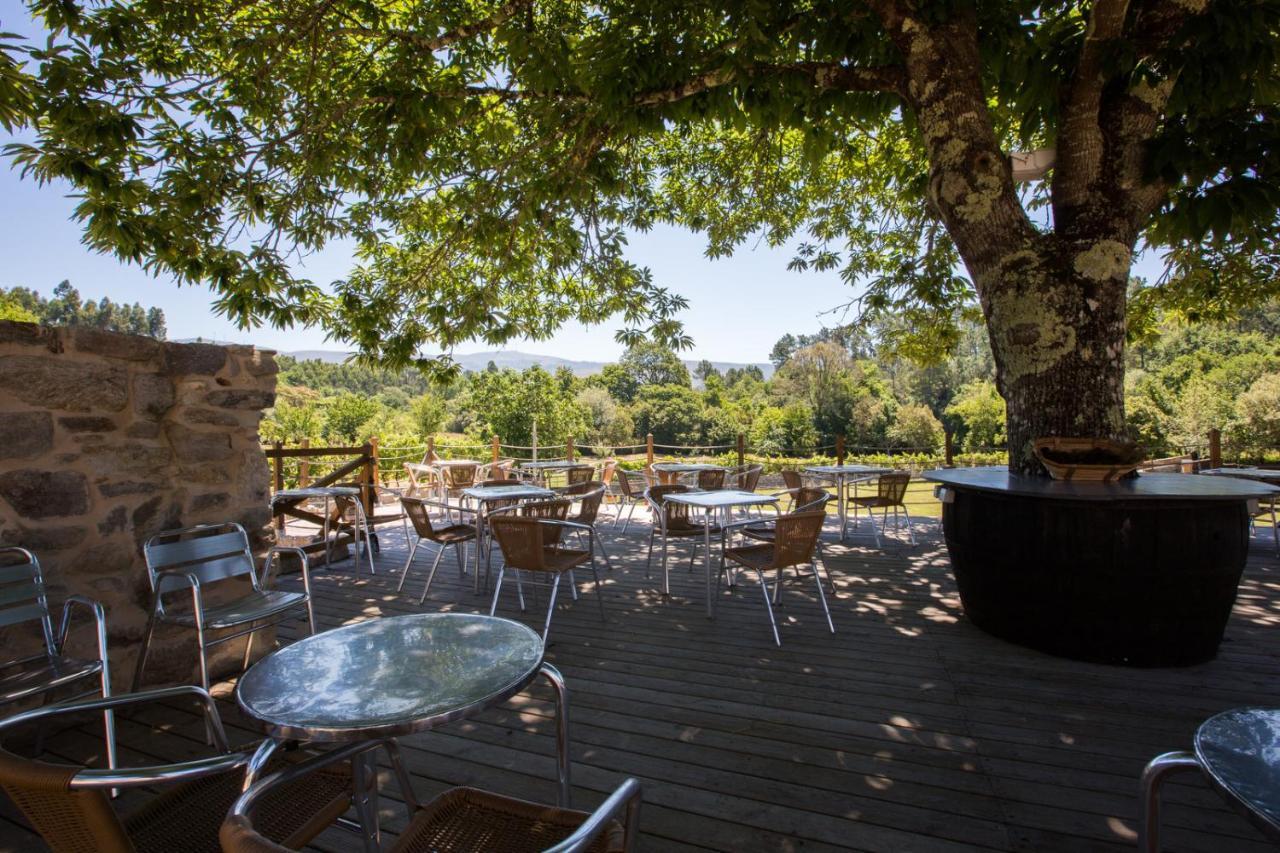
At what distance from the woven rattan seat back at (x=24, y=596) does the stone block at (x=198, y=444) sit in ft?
2.24

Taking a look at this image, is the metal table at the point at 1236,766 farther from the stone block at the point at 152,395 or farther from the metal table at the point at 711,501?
the stone block at the point at 152,395

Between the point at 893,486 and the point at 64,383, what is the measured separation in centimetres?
578

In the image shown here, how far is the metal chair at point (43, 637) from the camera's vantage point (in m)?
1.77

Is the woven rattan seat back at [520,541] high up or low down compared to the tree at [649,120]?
down

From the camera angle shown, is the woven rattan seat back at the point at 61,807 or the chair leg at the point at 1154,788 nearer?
the woven rattan seat back at the point at 61,807

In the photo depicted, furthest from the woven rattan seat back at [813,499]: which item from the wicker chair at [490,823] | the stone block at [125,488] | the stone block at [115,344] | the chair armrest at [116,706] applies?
the stone block at [115,344]

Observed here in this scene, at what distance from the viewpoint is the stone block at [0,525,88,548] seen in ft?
7.16

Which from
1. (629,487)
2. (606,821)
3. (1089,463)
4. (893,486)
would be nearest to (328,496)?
(629,487)

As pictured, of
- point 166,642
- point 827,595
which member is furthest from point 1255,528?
point 166,642

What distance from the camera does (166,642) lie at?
8.44 feet

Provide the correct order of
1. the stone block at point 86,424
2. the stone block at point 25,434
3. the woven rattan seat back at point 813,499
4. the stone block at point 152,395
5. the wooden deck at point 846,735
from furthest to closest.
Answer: the woven rattan seat back at point 813,499
the stone block at point 152,395
the stone block at point 86,424
the stone block at point 25,434
the wooden deck at point 846,735

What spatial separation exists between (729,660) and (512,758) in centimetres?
125

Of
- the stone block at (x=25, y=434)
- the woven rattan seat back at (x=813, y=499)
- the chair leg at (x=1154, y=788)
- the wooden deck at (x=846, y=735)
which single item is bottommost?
the wooden deck at (x=846, y=735)

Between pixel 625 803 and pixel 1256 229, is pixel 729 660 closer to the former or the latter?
pixel 625 803
